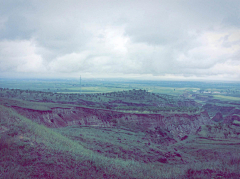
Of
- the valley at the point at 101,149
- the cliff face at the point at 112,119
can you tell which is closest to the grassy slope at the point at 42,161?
the valley at the point at 101,149

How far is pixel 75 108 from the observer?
147ft

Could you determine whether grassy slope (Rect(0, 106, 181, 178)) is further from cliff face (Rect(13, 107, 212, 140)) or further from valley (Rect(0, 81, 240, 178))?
cliff face (Rect(13, 107, 212, 140))

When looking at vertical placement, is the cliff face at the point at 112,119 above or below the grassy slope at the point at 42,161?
below

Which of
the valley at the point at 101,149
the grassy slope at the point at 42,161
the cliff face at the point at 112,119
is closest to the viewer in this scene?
the grassy slope at the point at 42,161

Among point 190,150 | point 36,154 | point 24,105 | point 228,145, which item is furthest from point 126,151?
point 24,105

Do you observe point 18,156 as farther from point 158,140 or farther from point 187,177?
point 158,140

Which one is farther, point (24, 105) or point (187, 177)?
point (24, 105)

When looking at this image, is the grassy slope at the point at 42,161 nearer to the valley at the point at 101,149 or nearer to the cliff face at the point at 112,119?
the valley at the point at 101,149

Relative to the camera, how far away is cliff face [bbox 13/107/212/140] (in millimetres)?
37875

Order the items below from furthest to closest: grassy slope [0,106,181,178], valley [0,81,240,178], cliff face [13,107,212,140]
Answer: cliff face [13,107,212,140] < valley [0,81,240,178] < grassy slope [0,106,181,178]

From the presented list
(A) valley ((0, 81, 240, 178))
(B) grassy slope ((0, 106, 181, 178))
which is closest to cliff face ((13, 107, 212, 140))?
(A) valley ((0, 81, 240, 178))

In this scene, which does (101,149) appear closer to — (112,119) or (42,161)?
(42,161)

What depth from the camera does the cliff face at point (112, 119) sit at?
37.9 metres

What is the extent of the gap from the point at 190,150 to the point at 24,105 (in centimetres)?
3418
